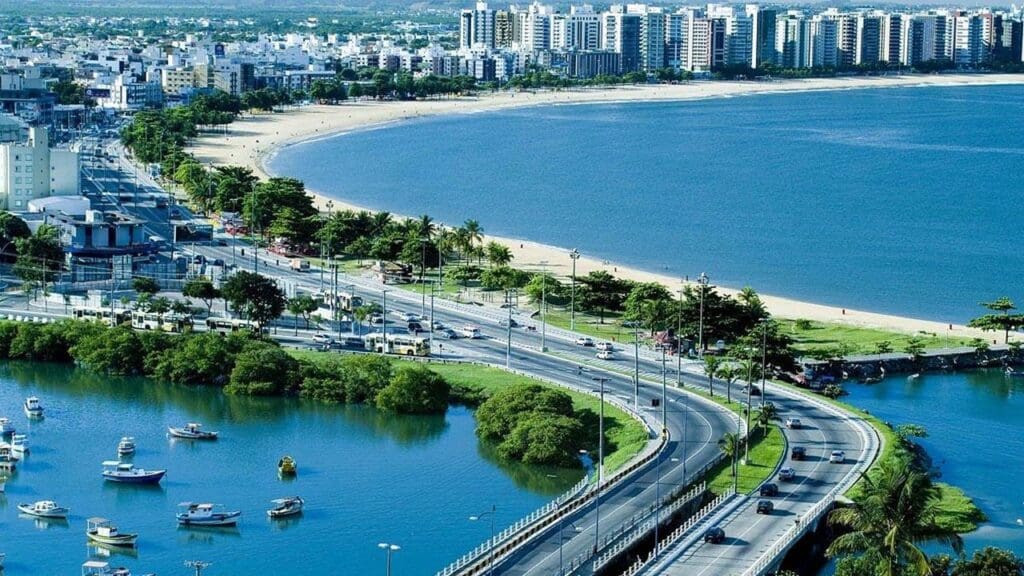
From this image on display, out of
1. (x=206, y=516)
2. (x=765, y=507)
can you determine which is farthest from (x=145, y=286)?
(x=765, y=507)

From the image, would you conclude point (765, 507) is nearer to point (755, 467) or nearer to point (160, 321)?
point (755, 467)

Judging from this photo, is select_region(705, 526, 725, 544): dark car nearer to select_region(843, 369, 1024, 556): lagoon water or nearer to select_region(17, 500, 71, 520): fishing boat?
select_region(843, 369, 1024, 556): lagoon water

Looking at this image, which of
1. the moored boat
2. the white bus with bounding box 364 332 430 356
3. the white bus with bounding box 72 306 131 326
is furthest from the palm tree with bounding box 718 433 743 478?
the white bus with bounding box 72 306 131 326

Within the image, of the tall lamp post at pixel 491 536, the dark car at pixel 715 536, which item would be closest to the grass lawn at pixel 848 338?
the tall lamp post at pixel 491 536

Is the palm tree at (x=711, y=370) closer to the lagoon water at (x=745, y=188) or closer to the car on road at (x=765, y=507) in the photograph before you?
the car on road at (x=765, y=507)

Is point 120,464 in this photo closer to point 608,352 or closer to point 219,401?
point 219,401

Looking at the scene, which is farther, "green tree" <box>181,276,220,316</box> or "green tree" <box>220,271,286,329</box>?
"green tree" <box>181,276,220,316</box>
